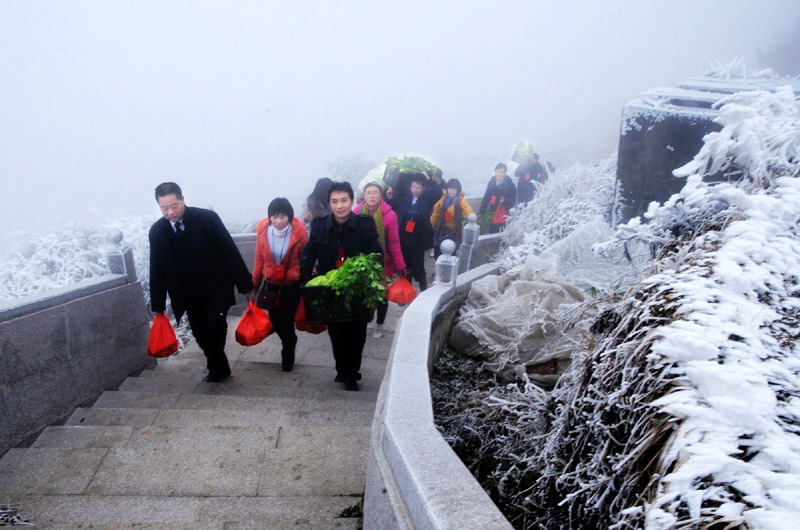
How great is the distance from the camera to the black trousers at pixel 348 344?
434cm

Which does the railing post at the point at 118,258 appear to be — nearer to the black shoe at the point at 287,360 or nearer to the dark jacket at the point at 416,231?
the black shoe at the point at 287,360

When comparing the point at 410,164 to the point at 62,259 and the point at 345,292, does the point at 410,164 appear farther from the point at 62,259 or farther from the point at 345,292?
the point at 62,259

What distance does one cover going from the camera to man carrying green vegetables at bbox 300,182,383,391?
4.32 metres

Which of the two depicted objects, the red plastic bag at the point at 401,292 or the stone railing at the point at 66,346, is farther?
the red plastic bag at the point at 401,292

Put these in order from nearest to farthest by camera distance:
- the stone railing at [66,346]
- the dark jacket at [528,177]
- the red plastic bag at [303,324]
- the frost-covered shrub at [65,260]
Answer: the stone railing at [66,346]
the red plastic bag at [303,324]
the frost-covered shrub at [65,260]
the dark jacket at [528,177]

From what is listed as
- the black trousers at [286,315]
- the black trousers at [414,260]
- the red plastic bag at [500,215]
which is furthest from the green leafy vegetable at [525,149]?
the black trousers at [286,315]

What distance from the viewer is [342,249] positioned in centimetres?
447

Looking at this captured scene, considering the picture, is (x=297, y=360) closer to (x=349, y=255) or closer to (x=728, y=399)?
(x=349, y=255)

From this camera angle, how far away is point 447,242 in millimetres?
4461

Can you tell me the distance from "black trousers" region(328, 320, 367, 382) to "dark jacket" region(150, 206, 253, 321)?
1.02 metres

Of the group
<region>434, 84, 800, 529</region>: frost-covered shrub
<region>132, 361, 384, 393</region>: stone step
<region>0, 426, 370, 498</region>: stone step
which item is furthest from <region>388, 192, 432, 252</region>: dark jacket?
<region>434, 84, 800, 529</region>: frost-covered shrub

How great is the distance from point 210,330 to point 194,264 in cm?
63

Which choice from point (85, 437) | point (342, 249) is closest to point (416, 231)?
point (342, 249)

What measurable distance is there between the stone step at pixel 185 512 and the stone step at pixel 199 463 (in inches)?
4.3
